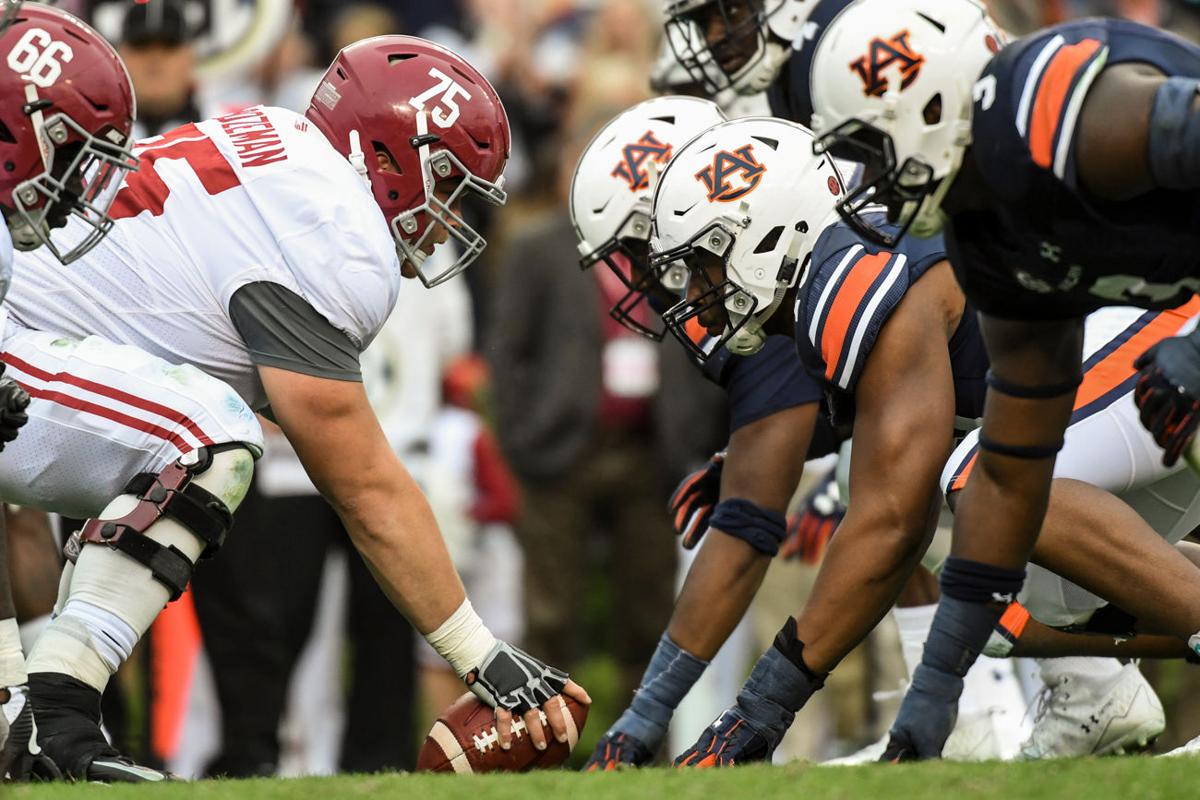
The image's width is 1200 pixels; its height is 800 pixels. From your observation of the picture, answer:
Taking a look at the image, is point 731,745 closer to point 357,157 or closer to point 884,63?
point 884,63

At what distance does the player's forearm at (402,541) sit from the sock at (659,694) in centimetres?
76

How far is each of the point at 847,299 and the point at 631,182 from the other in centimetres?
123

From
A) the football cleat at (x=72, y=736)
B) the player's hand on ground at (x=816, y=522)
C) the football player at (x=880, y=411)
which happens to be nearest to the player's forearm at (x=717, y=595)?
the football player at (x=880, y=411)

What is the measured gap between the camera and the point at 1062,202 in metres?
4.03

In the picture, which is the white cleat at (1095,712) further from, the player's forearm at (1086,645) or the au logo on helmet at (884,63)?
the au logo on helmet at (884,63)

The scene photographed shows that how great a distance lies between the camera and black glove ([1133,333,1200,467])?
375cm

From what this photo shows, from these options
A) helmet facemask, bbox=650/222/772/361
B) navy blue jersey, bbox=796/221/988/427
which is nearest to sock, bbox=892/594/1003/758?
navy blue jersey, bbox=796/221/988/427

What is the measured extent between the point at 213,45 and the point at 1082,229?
191 inches

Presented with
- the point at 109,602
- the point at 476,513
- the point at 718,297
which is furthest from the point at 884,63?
the point at 476,513

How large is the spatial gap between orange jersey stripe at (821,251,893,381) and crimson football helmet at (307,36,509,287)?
3.32 feet

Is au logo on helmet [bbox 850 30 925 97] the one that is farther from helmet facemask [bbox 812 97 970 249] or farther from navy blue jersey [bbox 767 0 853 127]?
navy blue jersey [bbox 767 0 853 127]

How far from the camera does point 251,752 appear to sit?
723 cm

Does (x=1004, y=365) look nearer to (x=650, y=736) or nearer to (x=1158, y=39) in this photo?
(x=1158, y=39)

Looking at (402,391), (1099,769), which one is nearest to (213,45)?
(402,391)
